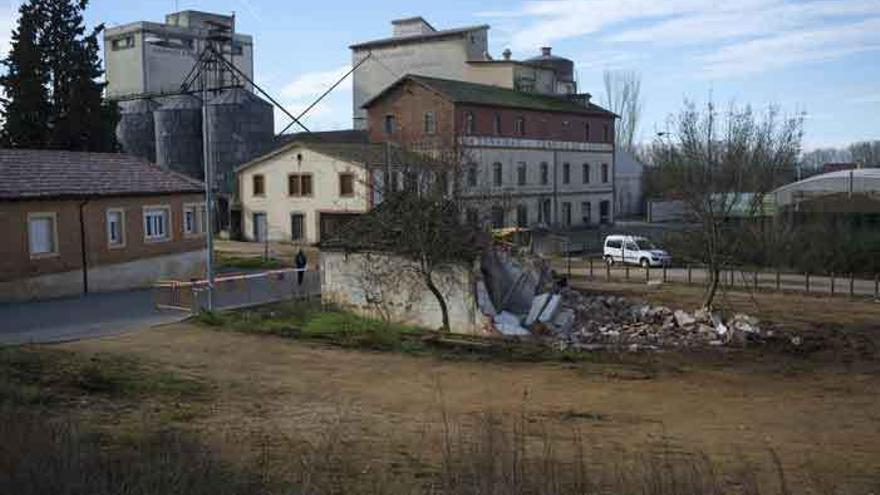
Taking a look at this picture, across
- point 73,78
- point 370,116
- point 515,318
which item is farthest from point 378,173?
point 515,318

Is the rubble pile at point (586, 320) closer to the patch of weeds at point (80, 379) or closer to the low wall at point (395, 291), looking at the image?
the low wall at point (395, 291)

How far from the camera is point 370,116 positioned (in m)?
53.5

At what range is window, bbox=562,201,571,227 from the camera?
6040 cm

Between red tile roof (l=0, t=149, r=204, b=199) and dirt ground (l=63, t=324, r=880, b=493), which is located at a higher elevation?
red tile roof (l=0, t=149, r=204, b=199)

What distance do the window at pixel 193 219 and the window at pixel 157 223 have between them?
3.11ft

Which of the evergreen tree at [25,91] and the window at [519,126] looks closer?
the evergreen tree at [25,91]

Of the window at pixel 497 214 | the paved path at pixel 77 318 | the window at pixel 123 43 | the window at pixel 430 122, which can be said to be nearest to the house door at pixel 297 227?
the window at pixel 430 122

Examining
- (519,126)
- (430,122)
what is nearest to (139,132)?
(430,122)

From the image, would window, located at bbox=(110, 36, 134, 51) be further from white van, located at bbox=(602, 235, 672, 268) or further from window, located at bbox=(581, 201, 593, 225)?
white van, located at bbox=(602, 235, 672, 268)

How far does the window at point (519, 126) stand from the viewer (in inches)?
2150

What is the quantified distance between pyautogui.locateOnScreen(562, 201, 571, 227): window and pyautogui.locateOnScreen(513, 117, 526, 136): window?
7366 millimetres

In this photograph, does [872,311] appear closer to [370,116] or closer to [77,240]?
[77,240]

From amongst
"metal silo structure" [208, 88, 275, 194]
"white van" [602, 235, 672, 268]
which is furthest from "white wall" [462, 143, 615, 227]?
"metal silo structure" [208, 88, 275, 194]

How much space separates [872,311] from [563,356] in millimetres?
12782
